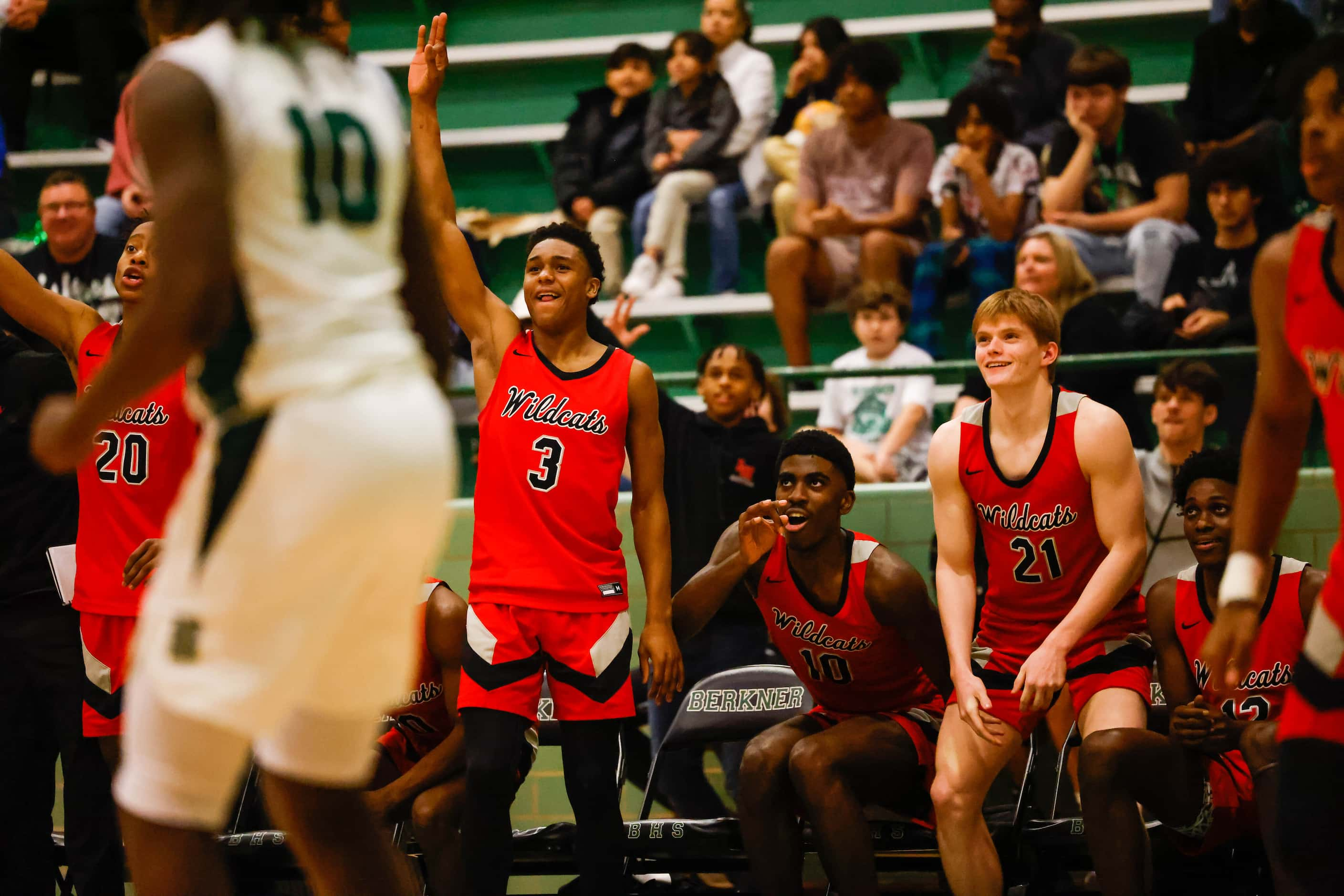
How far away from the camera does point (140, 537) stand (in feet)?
14.4

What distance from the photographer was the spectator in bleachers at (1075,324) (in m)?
6.31

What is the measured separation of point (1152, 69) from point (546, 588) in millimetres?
6593

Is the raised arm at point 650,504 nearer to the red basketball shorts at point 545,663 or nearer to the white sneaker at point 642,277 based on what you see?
the red basketball shorts at point 545,663

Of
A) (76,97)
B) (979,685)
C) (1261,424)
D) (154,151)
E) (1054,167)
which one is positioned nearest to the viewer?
(154,151)

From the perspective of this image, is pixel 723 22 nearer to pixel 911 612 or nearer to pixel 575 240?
pixel 575 240

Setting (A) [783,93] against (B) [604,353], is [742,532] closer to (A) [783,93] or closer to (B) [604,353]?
(B) [604,353]

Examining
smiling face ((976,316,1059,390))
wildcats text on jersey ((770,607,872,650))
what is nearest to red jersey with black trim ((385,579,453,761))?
wildcats text on jersey ((770,607,872,650))

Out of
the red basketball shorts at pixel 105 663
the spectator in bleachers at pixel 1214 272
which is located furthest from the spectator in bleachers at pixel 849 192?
the red basketball shorts at pixel 105 663

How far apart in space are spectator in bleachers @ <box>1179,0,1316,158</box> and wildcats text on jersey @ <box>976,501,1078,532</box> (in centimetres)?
371

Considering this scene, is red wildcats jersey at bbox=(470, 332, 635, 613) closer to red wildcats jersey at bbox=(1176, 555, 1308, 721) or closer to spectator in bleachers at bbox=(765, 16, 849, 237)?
red wildcats jersey at bbox=(1176, 555, 1308, 721)

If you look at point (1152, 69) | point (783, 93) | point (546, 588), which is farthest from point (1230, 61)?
point (546, 588)

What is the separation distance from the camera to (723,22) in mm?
8797

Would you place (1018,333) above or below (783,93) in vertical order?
below

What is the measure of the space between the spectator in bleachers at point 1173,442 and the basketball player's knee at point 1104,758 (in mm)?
1697
